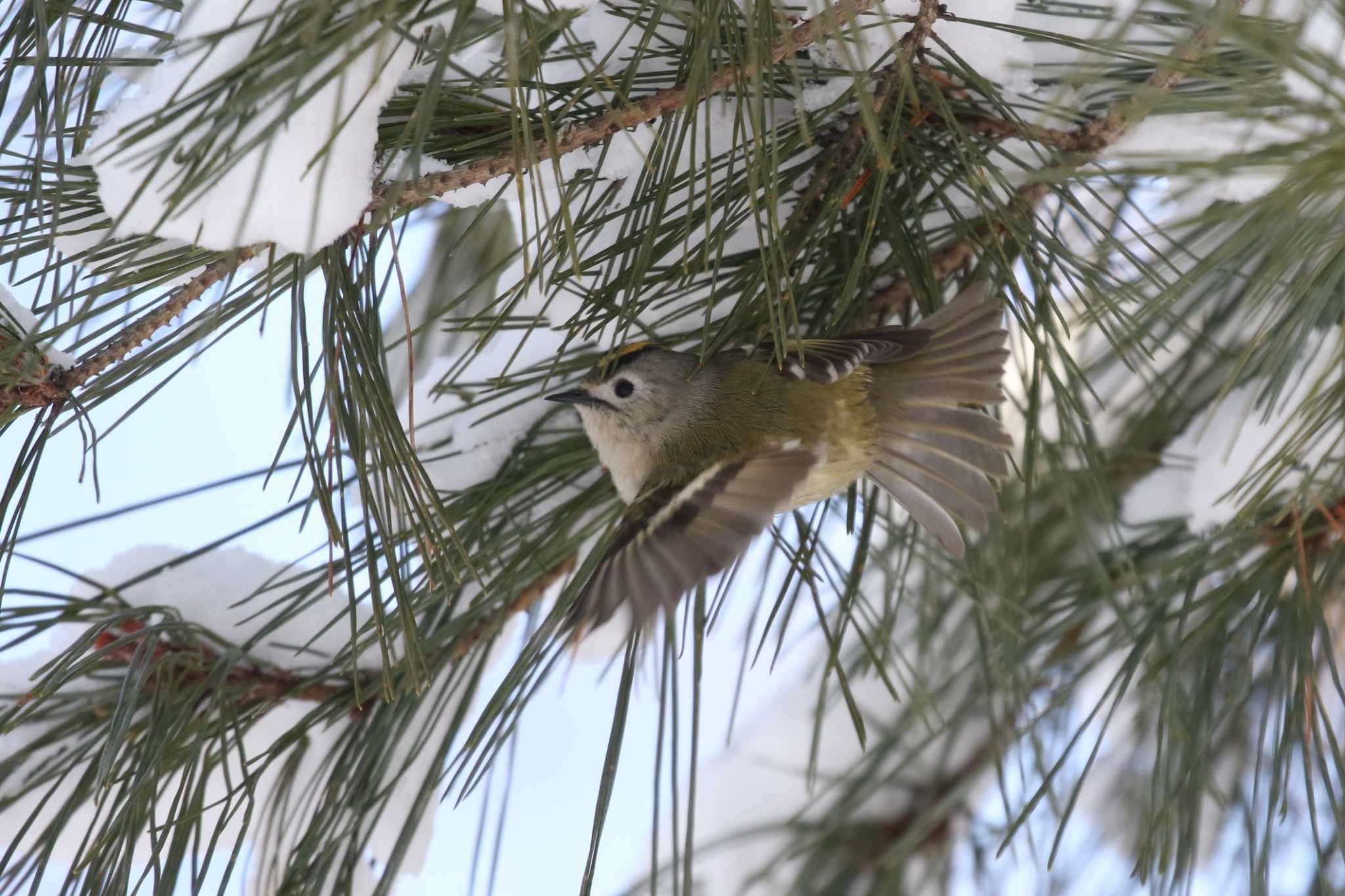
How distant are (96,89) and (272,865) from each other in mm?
741

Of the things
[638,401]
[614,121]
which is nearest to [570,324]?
[614,121]

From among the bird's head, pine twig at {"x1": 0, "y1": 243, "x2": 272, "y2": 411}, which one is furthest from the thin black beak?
pine twig at {"x1": 0, "y1": 243, "x2": 272, "y2": 411}

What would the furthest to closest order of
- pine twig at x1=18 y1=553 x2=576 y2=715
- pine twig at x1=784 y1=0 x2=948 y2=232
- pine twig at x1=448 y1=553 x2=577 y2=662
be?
pine twig at x1=448 y1=553 x2=577 y2=662 < pine twig at x1=18 y1=553 x2=576 y2=715 < pine twig at x1=784 y1=0 x2=948 y2=232

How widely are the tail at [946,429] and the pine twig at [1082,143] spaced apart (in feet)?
0.22

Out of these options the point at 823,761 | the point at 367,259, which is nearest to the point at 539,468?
the point at 367,259

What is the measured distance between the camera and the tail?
129 cm

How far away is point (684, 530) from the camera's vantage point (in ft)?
3.53

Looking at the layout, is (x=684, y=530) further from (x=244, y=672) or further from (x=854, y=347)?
(x=244, y=672)

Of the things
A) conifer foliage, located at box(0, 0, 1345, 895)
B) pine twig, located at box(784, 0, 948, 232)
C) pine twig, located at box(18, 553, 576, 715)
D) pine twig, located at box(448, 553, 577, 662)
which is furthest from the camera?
pine twig, located at box(448, 553, 577, 662)

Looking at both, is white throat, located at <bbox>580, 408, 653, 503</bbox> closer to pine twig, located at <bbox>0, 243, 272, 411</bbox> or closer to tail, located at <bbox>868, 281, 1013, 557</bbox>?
tail, located at <bbox>868, 281, 1013, 557</bbox>

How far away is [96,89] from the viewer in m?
0.93

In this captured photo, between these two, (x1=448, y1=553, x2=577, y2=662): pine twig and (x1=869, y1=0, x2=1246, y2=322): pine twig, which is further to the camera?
(x1=448, y1=553, x2=577, y2=662): pine twig

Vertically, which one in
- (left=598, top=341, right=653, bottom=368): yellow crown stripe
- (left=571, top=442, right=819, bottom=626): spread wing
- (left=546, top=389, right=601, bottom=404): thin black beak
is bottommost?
(left=571, top=442, right=819, bottom=626): spread wing

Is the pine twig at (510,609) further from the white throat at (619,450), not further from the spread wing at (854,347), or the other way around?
the spread wing at (854,347)
